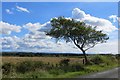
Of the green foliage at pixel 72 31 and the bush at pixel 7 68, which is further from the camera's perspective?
the green foliage at pixel 72 31

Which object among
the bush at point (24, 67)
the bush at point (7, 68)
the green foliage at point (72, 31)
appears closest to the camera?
the bush at point (7, 68)

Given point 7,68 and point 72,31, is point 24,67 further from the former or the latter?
point 72,31

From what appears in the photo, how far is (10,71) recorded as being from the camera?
27.3 m

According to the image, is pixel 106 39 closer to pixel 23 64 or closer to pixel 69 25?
pixel 69 25

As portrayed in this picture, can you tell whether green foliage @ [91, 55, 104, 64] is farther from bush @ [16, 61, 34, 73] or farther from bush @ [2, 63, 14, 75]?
bush @ [2, 63, 14, 75]

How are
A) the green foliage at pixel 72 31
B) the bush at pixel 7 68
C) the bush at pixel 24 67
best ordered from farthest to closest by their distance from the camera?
the green foliage at pixel 72 31 < the bush at pixel 24 67 < the bush at pixel 7 68

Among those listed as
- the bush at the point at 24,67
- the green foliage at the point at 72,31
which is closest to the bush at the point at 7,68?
the bush at the point at 24,67

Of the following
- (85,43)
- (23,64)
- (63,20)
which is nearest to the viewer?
(23,64)

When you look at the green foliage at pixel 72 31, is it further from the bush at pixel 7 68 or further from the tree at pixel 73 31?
the bush at pixel 7 68

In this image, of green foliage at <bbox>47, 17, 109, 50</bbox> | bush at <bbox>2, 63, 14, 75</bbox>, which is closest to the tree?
green foliage at <bbox>47, 17, 109, 50</bbox>

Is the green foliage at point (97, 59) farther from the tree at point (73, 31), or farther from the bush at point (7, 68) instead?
the bush at point (7, 68)

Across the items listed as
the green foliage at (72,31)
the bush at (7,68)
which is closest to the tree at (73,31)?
the green foliage at (72,31)

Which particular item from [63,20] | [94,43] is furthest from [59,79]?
[94,43]

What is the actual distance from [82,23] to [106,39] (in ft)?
23.3
